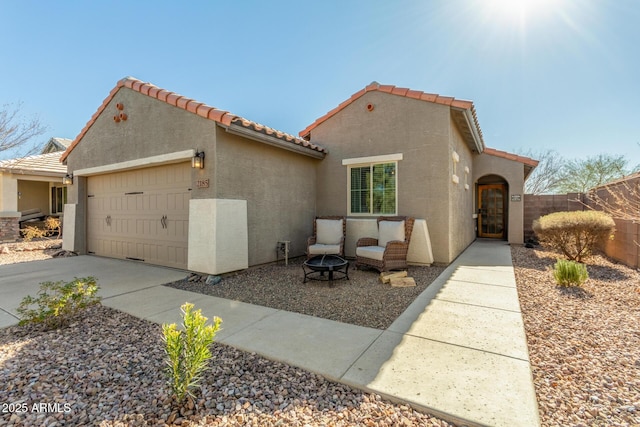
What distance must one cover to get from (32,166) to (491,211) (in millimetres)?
22155

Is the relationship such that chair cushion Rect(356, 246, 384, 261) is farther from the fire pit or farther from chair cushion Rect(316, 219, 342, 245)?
chair cushion Rect(316, 219, 342, 245)

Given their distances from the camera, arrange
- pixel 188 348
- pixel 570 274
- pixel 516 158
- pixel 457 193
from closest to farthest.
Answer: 1. pixel 188 348
2. pixel 570 274
3. pixel 457 193
4. pixel 516 158

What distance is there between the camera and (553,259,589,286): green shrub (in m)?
5.32

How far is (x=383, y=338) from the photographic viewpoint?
11.2ft

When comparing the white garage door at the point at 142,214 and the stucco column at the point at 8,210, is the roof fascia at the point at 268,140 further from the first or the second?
the stucco column at the point at 8,210

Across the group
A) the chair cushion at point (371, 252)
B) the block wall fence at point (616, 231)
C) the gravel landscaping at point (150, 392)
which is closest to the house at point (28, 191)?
the gravel landscaping at point (150, 392)

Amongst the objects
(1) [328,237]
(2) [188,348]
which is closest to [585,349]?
(2) [188,348]

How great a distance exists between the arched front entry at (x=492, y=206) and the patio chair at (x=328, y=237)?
970 centimetres

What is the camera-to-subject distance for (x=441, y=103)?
7.40 m

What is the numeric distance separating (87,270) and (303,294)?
6.08m

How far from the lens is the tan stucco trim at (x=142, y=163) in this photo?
6707mm

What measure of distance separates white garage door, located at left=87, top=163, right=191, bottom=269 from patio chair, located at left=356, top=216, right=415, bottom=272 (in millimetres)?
4520

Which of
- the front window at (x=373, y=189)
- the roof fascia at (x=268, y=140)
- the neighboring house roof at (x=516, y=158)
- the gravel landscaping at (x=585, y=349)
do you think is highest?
the neighboring house roof at (x=516, y=158)

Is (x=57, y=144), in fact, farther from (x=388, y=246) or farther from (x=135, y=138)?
(x=388, y=246)
